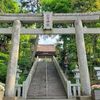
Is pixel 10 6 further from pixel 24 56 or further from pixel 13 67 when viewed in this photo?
pixel 13 67

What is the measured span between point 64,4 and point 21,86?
13494 mm

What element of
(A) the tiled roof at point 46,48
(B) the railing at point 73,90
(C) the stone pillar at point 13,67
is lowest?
(B) the railing at point 73,90

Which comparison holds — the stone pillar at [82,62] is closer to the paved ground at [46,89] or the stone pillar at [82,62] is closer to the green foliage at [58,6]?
the paved ground at [46,89]

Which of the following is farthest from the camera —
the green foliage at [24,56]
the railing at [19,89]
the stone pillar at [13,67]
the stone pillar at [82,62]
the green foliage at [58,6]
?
the green foliage at [24,56]

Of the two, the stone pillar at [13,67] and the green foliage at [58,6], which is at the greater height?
the green foliage at [58,6]

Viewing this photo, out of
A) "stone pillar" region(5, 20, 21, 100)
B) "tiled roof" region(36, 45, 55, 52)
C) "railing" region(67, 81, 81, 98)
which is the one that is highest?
"tiled roof" region(36, 45, 55, 52)

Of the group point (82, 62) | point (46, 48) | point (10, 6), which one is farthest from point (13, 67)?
point (46, 48)

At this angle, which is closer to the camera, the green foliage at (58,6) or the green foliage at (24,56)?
the green foliage at (58,6)

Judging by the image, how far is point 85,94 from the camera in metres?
15.4

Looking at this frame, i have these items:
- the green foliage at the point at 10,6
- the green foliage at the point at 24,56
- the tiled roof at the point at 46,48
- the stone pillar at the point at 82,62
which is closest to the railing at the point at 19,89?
the stone pillar at the point at 82,62

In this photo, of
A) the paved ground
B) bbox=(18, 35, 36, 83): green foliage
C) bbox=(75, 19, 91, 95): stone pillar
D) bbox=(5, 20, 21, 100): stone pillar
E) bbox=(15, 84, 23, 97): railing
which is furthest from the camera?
bbox=(18, 35, 36, 83): green foliage

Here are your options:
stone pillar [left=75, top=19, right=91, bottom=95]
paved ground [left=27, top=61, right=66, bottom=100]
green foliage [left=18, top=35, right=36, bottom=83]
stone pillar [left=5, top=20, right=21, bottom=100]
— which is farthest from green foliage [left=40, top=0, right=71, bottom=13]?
stone pillar [left=5, top=20, right=21, bottom=100]

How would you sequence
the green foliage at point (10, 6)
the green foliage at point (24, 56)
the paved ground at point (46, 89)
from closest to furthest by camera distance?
the paved ground at point (46, 89) < the green foliage at point (10, 6) < the green foliage at point (24, 56)

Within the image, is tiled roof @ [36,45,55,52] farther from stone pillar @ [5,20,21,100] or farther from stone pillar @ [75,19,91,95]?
stone pillar @ [75,19,91,95]
